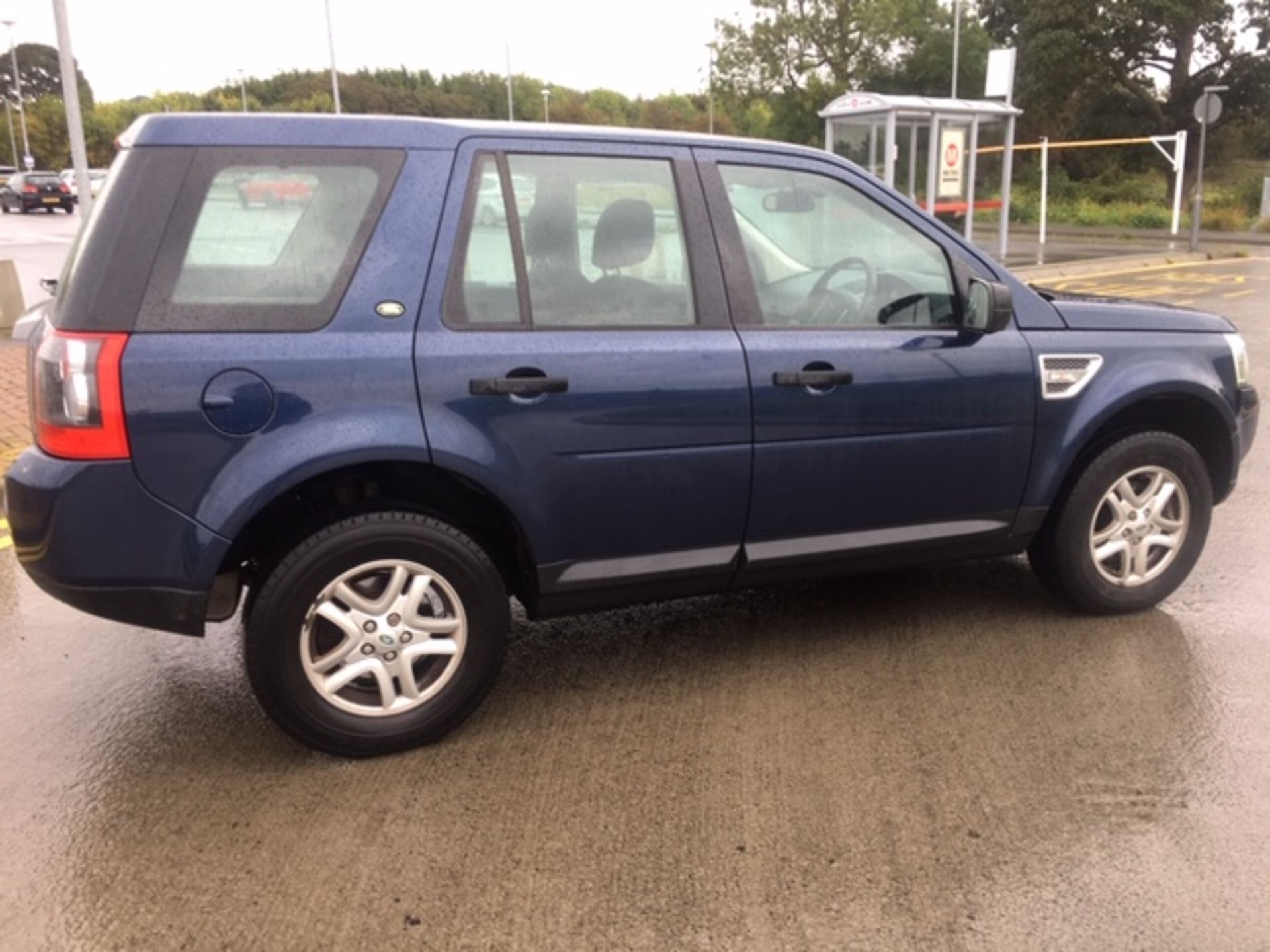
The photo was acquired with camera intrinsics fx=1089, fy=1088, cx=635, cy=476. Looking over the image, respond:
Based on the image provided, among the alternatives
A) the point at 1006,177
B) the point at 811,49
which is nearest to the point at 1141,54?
the point at 811,49

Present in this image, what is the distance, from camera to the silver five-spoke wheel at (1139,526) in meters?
4.21

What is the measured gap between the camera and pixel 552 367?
3238mm

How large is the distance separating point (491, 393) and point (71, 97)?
7.12 meters

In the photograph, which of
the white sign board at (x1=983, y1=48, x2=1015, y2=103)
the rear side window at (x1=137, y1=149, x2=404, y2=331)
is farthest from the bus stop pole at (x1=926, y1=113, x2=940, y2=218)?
the rear side window at (x1=137, y1=149, x2=404, y2=331)

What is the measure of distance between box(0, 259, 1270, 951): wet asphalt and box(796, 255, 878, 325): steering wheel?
1252 millimetres

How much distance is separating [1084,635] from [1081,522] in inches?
17.4

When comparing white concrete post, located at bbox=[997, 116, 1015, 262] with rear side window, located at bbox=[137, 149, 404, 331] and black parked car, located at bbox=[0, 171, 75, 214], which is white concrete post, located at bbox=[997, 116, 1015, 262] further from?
black parked car, located at bbox=[0, 171, 75, 214]

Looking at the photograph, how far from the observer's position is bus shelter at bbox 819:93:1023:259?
15641 millimetres

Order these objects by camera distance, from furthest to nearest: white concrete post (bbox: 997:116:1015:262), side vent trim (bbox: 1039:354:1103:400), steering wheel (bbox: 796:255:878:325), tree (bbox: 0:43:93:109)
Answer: tree (bbox: 0:43:93:109) → white concrete post (bbox: 997:116:1015:262) → side vent trim (bbox: 1039:354:1103:400) → steering wheel (bbox: 796:255:878:325)

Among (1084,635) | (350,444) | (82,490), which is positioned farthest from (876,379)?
(82,490)

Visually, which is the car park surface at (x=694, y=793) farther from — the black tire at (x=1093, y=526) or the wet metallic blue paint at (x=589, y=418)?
the wet metallic blue paint at (x=589, y=418)

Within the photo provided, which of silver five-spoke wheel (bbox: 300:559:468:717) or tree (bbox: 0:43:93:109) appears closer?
silver five-spoke wheel (bbox: 300:559:468:717)

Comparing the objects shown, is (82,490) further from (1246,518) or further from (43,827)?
(1246,518)

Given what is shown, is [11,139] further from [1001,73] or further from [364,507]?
[364,507]
